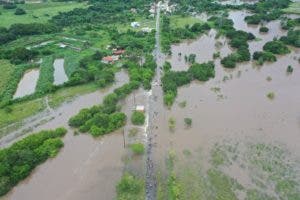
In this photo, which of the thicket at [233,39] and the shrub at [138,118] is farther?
the thicket at [233,39]

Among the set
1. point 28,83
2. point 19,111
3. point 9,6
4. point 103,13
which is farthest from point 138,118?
point 9,6

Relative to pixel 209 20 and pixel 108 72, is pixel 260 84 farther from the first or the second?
pixel 209 20

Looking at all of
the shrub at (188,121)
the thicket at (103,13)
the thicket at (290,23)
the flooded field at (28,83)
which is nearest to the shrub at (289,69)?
the thicket at (290,23)

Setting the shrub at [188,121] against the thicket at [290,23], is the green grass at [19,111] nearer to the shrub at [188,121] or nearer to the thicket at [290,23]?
the shrub at [188,121]

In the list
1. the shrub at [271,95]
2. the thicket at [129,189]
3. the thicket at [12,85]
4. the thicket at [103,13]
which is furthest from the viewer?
the thicket at [103,13]

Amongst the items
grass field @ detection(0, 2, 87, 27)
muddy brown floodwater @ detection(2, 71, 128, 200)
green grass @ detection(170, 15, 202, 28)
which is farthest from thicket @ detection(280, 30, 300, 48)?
grass field @ detection(0, 2, 87, 27)

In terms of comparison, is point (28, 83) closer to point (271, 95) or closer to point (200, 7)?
point (271, 95)
